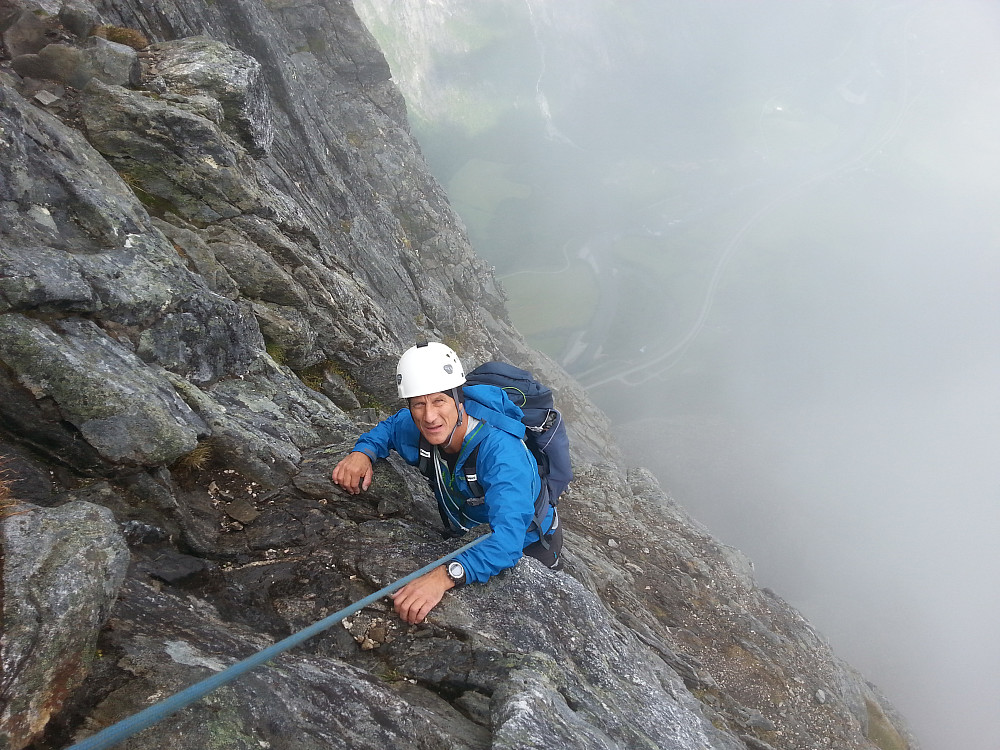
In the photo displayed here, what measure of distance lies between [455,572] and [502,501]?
1.09 m

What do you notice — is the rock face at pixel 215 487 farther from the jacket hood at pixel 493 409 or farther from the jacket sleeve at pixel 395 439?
the jacket hood at pixel 493 409

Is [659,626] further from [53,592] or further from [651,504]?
[53,592]

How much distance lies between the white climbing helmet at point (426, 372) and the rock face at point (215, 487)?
2656 millimetres

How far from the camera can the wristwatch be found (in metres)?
6.95

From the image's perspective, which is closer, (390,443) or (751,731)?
(390,443)

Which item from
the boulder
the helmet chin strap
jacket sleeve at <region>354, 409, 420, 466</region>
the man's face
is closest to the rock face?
the boulder

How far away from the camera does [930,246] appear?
19375 centimetres

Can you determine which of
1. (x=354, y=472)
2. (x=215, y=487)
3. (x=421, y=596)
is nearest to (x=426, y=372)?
(x=354, y=472)

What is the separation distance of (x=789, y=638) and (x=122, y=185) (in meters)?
26.7

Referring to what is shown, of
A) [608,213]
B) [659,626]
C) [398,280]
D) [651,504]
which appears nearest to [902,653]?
[651,504]

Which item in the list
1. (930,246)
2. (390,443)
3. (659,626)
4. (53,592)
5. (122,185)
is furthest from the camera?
(930,246)

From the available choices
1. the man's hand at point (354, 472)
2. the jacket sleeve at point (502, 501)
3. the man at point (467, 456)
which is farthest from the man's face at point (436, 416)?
the man's hand at point (354, 472)

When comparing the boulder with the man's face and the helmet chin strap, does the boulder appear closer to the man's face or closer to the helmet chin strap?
the man's face

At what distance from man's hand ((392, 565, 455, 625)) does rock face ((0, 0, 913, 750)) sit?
1.98 ft
